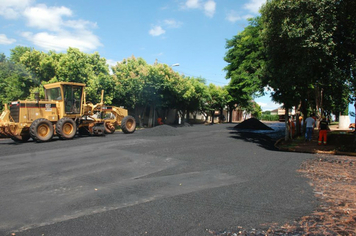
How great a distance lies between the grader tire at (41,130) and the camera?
1350 cm

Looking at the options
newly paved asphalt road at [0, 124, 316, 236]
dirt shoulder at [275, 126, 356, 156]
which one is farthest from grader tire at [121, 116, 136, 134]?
dirt shoulder at [275, 126, 356, 156]

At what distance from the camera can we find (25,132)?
14.3 metres

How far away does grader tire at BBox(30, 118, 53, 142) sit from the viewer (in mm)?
13500

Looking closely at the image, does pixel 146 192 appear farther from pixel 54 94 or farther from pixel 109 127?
pixel 109 127

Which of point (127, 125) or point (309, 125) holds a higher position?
point (309, 125)

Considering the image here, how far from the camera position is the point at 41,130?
14047 mm

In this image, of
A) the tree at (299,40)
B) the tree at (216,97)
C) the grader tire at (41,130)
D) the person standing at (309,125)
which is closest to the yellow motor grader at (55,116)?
the grader tire at (41,130)

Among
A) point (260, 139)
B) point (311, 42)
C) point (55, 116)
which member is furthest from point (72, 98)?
point (311, 42)

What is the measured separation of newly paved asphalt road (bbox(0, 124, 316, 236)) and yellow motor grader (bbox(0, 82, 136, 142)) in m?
3.28

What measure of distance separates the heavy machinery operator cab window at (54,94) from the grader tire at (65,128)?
62.3 inches

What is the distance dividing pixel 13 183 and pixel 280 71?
11.7 meters

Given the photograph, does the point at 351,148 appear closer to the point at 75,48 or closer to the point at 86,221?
the point at 86,221

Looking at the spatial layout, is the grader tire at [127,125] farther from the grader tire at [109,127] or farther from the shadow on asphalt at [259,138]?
the shadow on asphalt at [259,138]

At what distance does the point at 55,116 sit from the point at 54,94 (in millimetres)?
1430
